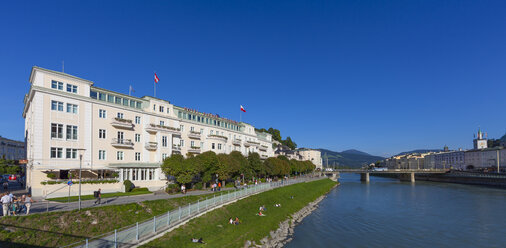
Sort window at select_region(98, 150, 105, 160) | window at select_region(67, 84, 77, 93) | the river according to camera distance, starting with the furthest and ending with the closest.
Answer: window at select_region(98, 150, 105, 160) < window at select_region(67, 84, 77, 93) < the river

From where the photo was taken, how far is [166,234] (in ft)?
77.6

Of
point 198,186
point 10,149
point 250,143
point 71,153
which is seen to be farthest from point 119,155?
point 10,149

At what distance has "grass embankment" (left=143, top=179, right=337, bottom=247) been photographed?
2442 centimetres

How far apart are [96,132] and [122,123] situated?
439cm

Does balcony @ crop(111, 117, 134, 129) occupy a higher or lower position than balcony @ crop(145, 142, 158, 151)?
higher

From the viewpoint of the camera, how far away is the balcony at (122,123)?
47312 millimetres

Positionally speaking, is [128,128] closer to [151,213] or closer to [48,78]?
[48,78]

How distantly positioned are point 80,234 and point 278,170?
6595 cm

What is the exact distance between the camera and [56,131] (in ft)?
131

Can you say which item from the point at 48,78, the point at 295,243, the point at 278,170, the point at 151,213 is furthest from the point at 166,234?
the point at 278,170

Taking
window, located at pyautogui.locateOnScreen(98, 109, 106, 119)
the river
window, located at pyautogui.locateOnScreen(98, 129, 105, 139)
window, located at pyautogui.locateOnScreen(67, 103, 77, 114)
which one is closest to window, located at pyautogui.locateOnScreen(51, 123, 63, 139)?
window, located at pyautogui.locateOnScreen(67, 103, 77, 114)

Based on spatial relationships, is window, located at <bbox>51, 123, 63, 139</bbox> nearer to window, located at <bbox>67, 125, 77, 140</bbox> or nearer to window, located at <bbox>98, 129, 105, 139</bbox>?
window, located at <bbox>67, 125, 77, 140</bbox>

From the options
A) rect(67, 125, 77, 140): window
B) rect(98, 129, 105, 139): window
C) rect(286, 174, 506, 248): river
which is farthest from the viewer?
rect(98, 129, 105, 139): window

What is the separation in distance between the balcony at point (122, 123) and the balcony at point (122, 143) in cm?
252
